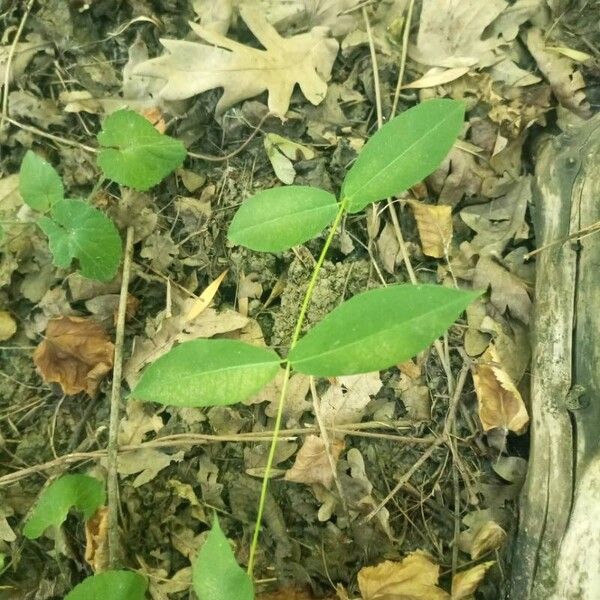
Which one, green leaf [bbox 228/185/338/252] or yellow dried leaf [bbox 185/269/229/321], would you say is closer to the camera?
green leaf [bbox 228/185/338/252]

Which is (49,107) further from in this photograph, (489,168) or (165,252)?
(489,168)

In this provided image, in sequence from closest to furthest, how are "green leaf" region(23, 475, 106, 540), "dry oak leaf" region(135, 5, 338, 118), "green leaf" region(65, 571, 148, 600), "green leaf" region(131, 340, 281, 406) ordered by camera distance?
"green leaf" region(131, 340, 281, 406)
"green leaf" region(65, 571, 148, 600)
"green leaf" region(23, 475, 106, 540)
"dry oak leaf" region(135, 5, 338, 118)

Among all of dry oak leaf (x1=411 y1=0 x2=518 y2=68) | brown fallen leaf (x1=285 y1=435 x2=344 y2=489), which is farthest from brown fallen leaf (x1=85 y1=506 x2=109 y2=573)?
dry oak leaf (x1=411 y1=0 x2=518 y2=68)

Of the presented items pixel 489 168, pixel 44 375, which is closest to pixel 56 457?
pixel 44 375

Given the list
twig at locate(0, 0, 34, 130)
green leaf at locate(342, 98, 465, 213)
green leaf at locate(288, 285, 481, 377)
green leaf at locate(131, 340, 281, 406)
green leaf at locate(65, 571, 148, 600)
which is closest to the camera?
green leaf at locate(288, 285, 481, 377)

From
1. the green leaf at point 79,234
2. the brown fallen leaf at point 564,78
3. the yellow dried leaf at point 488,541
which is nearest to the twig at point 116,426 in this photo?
the green leaf at point 79,234

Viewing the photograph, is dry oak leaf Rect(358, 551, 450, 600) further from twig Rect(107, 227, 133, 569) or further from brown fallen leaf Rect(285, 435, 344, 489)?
twig Rect(107, 227, 133, 569)
